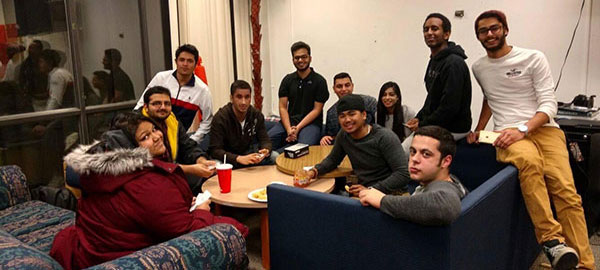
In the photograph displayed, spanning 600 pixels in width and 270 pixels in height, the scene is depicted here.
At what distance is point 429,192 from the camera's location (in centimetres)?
150

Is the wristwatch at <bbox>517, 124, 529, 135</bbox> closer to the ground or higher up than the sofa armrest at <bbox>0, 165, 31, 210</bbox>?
higher up

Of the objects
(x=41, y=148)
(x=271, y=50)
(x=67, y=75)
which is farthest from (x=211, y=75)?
(x=41, y=148)

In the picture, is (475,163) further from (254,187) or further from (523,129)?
(254,187)

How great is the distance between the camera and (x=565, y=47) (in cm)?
373

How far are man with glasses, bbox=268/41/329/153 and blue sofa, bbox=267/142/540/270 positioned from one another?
7.18ft

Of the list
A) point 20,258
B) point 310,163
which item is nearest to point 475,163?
point 310,163

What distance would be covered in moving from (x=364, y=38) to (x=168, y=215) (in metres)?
3.47

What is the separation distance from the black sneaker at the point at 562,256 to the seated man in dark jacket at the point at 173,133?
5.92 feet

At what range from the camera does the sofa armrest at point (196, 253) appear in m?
1.44

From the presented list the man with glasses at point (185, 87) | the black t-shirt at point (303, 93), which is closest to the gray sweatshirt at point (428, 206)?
the man with glasses at point (185, 87)

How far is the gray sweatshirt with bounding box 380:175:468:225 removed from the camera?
1.38 meters

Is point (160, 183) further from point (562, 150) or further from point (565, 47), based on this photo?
point (565, 47)

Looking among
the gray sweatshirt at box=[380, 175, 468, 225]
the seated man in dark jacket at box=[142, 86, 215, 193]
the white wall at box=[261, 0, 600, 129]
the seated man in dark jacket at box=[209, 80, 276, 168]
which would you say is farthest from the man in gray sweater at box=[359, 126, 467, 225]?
the white wall at box=[261, 0, 600, 129]

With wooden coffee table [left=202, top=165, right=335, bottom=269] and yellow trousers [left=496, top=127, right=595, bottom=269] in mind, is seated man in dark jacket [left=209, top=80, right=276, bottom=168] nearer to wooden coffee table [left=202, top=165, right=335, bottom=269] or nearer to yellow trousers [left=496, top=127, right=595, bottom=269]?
wooden coffee table [left=202, top=165, right=335, bottom=269]
